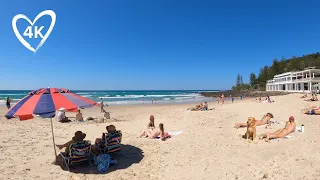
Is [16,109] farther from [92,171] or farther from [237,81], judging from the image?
[237,81]

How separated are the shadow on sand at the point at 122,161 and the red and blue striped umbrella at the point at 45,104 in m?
1.73

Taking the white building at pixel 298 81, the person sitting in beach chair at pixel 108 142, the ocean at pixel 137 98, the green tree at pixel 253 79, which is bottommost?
the ocean at pixel 137 98

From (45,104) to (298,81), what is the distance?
52.1 metres

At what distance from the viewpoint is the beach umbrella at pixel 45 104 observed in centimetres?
515

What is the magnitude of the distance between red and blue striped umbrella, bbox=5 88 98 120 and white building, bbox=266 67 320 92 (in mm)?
44529

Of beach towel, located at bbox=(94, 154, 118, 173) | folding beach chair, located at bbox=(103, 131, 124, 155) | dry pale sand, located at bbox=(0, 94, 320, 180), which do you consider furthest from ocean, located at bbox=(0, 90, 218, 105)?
beach towel, located at bbox=(94, 154, 118, 173)

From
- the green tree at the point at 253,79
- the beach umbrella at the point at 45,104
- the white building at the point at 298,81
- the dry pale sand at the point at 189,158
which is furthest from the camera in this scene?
the green tree at the point at 253,79

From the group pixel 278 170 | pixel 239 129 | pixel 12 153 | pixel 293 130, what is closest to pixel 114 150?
pixel 12 153

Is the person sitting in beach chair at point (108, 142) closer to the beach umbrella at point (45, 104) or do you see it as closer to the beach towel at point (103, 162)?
the beach towel at point (103, 162)

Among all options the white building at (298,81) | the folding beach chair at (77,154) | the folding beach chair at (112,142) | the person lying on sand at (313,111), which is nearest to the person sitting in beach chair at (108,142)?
the folding beach chair at (112,142)

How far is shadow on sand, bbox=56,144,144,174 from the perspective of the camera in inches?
243

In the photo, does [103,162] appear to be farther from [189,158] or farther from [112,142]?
[189,158]

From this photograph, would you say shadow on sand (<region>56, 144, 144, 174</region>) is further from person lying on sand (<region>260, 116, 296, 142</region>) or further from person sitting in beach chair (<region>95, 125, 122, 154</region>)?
person lying on sand (<region>260, 116, 296, 142</region>)

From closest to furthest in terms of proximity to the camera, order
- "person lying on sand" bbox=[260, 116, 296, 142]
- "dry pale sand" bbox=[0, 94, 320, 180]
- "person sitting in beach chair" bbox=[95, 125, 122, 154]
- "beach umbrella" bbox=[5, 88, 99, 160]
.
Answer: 1. "beach umbrella" bbox=[5, 88, 99, 160]
2. "dry pale sand" bbox=[0, 94, 320, 180]
3. "person sitting in beach chair" bbox=[95, 125, 122, 154]
4. "person lying on sand" bbox=[260, 116, 296, 142]
